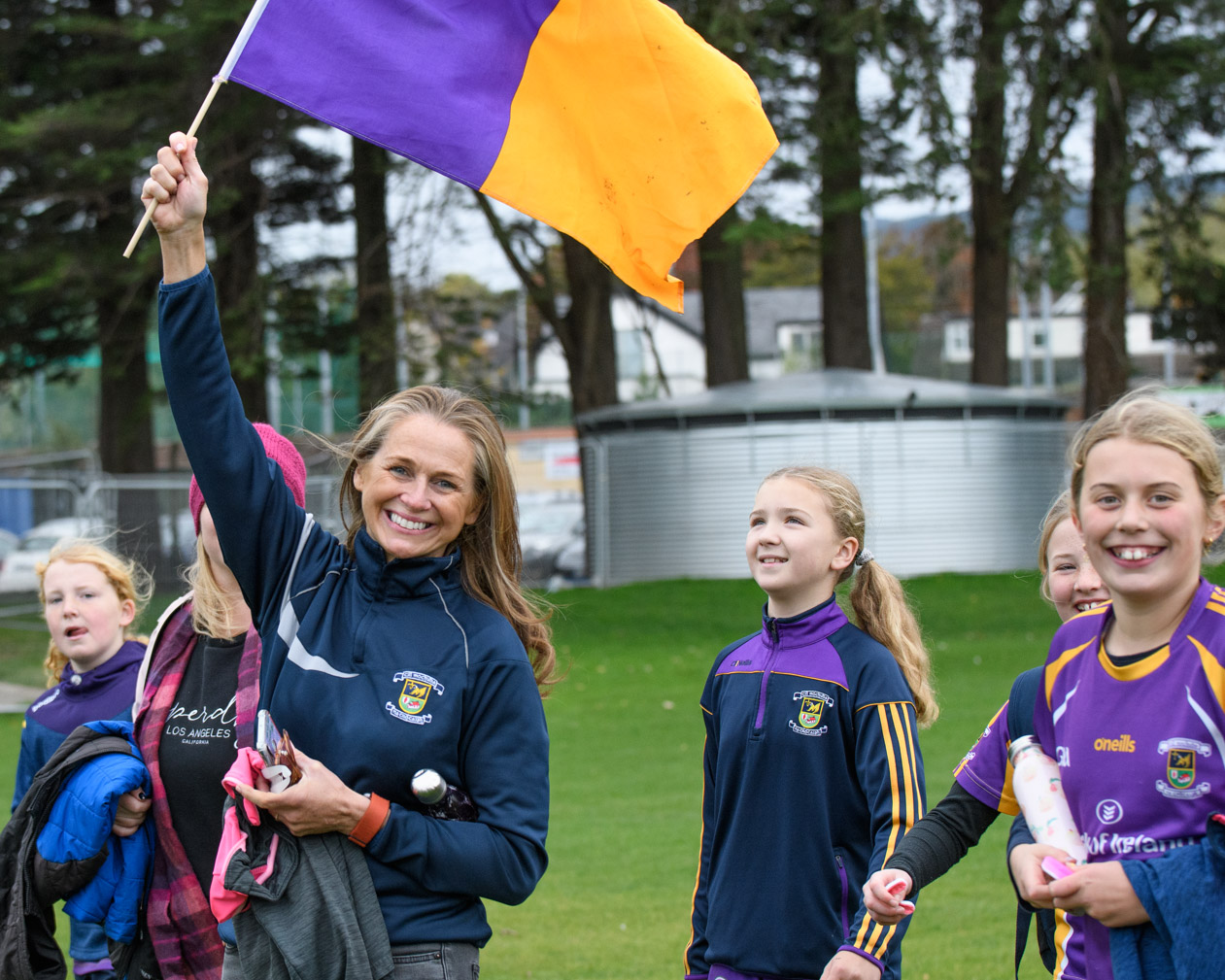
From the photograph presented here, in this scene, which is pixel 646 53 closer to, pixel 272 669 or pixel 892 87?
pixel 272 669

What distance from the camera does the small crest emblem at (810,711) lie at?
3.80m

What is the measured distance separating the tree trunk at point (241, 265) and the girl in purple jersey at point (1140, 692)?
57.6 feet

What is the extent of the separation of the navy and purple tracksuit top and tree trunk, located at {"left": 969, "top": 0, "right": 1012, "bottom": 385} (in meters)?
17.1

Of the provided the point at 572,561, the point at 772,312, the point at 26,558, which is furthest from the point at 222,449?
the point at 772,312

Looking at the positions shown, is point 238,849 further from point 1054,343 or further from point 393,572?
point 1054,343

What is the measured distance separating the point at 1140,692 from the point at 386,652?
58.9 inches

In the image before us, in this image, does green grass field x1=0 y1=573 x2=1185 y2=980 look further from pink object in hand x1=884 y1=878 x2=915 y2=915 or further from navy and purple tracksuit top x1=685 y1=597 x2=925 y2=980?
pink object in hand x1=884 y1=878 x2=915 y2=915

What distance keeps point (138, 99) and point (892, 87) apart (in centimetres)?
1086

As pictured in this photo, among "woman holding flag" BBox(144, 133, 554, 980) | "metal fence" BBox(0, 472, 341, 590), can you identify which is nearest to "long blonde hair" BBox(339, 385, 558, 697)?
"woman holding flag" BBox(144, 133, 554, 980)

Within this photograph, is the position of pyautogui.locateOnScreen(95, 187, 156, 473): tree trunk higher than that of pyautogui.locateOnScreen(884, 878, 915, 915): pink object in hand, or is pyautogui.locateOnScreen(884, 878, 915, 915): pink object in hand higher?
pyautogui.locateOnScreen(95, 187, 156, 473): tree trunk

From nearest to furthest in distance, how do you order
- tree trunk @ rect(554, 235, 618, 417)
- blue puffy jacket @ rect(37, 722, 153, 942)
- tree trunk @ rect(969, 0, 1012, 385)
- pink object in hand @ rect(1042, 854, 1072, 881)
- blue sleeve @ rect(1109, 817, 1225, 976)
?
1. blue sleeve @ rect(1109, 817, 1225, 976)
2. pink object in hand @ rect(1042, 854, 1072, 881)
3. blue puffy jacket @ rect(37, 722, 153, 942)
4. tree trunk @ rect(969, 0, 1012, 385)
5. tree trunk @ rect(554, 235, 618, 417)

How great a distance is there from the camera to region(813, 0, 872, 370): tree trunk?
20.5 m

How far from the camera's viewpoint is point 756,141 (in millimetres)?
4262

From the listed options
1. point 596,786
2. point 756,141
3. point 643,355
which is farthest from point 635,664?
point 643,355
